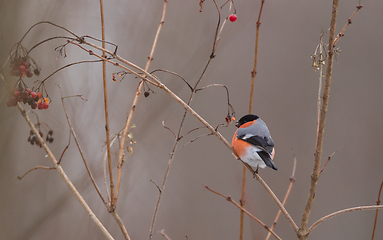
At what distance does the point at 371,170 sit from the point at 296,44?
627 millimetres

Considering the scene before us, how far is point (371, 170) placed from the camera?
1.29 meters

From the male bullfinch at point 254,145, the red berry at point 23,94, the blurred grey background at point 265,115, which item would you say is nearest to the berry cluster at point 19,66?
the red berry at point 23,94

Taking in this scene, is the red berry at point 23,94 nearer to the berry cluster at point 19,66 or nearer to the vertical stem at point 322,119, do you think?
the berry cluster at point 19,66

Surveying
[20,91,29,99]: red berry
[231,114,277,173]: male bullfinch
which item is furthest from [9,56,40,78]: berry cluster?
[231,114,277,173]: male bullfinch

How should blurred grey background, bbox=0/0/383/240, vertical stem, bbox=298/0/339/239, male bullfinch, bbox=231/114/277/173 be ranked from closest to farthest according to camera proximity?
vertical stem, bbox=298/0/339/239 → male bullfinch, bbox=231/114/277/173 → blurred grey background, bbox=0/0/383/240

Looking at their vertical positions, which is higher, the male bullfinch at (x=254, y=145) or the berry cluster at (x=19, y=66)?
the berry cluster at (x=19, y=66)

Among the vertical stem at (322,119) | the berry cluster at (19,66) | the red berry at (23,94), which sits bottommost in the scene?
the vertical stem at (322,119)

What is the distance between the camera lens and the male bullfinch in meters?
0.61

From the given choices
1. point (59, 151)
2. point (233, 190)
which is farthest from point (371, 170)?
point (59, 151)

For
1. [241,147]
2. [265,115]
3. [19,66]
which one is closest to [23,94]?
[19,66]

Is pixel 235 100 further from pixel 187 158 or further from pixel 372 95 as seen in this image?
pixel 372 95

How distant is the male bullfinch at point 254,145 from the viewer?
2.01ft

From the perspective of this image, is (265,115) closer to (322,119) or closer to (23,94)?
(322,119)

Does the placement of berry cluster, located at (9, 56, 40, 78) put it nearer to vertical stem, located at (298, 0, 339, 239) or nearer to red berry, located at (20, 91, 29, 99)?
red berry, located at (20, 91, 29, 99)
